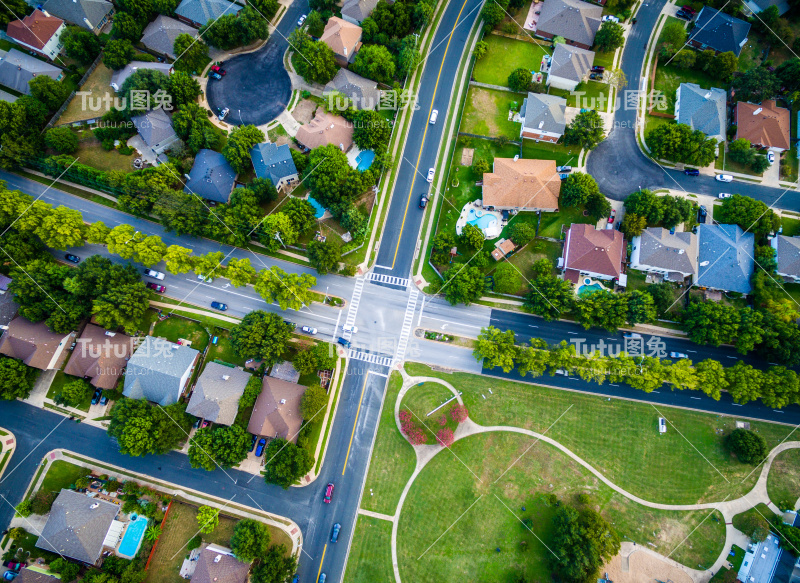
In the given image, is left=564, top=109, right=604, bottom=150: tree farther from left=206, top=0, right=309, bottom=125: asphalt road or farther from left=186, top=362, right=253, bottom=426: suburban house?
left=186, top=362, right=253, bottom=426: suburban house

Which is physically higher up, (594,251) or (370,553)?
(594,251)

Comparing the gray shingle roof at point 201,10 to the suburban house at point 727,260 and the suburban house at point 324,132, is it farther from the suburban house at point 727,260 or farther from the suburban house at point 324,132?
the suburban house at point 727,260

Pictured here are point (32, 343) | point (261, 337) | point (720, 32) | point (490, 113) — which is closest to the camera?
point (32, 343)

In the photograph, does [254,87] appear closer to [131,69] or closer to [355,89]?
[355,89]

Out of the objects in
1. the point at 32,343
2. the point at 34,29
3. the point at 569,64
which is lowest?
the point at 32,343

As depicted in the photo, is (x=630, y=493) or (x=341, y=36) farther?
(x=341, y=36)

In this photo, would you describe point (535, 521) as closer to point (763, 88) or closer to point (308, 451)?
point (308, 451)

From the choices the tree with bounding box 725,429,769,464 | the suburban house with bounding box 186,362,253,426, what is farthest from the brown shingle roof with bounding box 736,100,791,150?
the suburban house with bounding box 186,362,253,426

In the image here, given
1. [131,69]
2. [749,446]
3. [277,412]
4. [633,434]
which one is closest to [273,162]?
[131,69]
